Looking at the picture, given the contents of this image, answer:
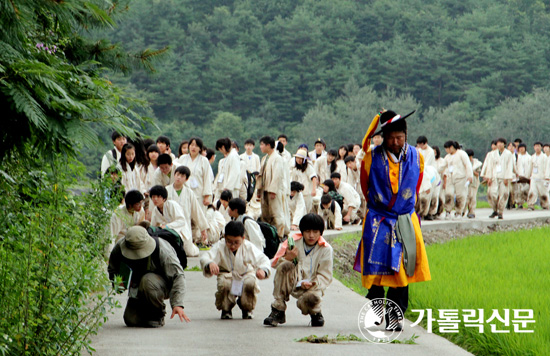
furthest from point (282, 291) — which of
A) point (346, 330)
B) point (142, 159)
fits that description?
point (142, 159)

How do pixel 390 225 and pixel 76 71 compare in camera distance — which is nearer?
pixel 76 71

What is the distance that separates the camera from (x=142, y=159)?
13.1m

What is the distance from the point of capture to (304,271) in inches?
306

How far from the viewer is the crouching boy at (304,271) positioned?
769cm

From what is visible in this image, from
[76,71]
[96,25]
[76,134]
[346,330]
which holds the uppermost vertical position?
[96,25]

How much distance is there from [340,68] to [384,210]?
2056 inches

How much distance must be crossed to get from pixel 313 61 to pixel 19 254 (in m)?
55.3

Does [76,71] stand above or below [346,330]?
above

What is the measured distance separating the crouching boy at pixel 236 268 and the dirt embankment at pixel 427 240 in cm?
554

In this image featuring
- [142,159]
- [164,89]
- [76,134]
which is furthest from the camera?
[164,89]

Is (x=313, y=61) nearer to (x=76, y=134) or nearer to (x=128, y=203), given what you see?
(x=128, y=203)

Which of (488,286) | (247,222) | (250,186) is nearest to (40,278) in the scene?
(247,222)

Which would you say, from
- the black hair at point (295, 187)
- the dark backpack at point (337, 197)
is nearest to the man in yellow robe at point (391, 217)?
the black hair at point (295, 187)

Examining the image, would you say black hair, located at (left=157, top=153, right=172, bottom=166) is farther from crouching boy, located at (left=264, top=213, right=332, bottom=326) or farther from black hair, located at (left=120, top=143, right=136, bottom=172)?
crouching boy, located at (left=264, top=213, right=332, bottom=326)
